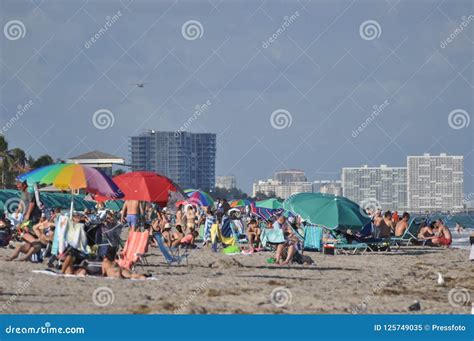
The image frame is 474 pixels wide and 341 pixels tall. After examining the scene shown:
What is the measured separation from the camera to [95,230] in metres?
16.2

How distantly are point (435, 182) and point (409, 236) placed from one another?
11082 centimetres

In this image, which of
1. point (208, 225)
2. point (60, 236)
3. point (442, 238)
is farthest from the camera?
point (442, 238)

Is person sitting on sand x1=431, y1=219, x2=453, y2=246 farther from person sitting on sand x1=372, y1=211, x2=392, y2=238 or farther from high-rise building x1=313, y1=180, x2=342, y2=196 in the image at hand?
high-rise building x1=313, y1=180, x2=342, y2=196

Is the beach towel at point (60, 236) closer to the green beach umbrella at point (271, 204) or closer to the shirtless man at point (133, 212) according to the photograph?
the shirtless man at point (133, 212)

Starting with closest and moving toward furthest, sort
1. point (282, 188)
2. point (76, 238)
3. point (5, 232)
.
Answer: point (76, 238) < point (5, 232) < point (282, 188)

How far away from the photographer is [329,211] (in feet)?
71.2

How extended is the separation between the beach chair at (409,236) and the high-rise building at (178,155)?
159 meters

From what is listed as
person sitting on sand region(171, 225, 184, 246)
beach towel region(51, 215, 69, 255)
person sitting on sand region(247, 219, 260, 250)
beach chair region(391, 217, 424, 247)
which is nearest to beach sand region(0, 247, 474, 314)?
beach towel region(51, 215, 69, 255)

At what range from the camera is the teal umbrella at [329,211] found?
21.5 metres

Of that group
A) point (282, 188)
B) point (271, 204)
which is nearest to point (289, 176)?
point (282, 188)

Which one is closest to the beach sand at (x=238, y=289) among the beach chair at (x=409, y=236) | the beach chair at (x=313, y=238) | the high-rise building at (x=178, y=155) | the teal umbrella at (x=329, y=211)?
the teal umbrella at (x=329, y=211)

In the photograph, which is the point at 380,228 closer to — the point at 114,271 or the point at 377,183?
the point at 114,271
